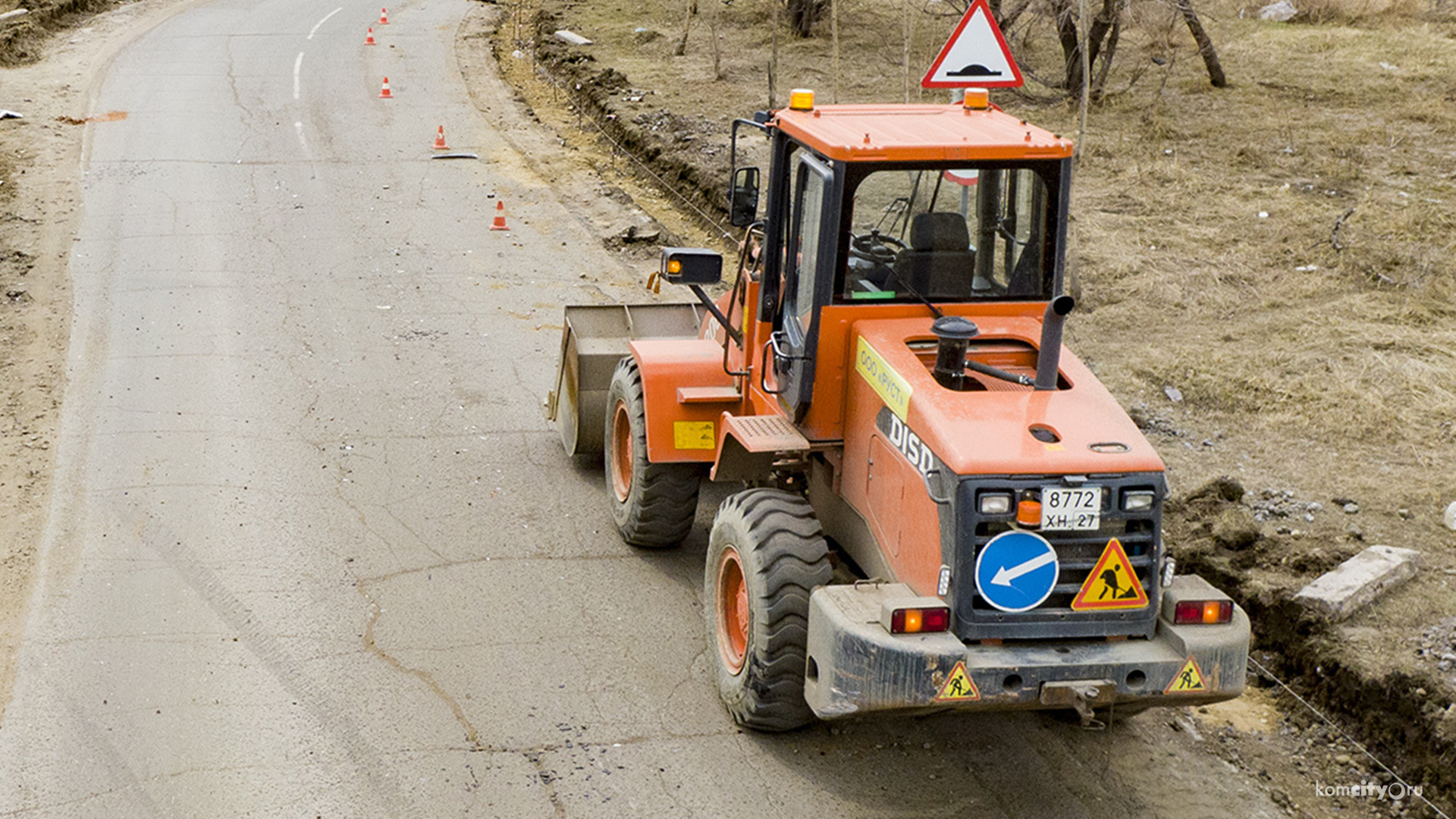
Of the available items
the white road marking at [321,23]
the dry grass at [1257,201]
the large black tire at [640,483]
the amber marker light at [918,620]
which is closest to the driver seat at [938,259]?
the amber marker light at [918,620]

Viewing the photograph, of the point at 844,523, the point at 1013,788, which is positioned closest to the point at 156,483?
the point at 844,523

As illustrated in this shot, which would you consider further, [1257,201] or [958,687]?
[1257,201]

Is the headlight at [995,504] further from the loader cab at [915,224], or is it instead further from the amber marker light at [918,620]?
the loader cab at [915,224]

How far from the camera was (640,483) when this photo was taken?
7.96 metres

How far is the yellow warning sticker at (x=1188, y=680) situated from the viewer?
18.1ft

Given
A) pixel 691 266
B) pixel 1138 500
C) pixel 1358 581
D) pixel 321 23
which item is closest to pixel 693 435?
pixel 691 266

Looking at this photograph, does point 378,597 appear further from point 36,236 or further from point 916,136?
point 36,236

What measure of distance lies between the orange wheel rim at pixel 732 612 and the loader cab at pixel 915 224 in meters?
0.85

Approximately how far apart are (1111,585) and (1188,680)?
49 cm

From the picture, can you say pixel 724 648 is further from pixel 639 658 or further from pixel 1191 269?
pixel 1191 269

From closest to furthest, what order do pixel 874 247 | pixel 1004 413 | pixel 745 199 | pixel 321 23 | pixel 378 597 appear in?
pixel 1004 413 → pixel 874 247 → pixel 745 199 → pixel 378 597 → pixel 321 23

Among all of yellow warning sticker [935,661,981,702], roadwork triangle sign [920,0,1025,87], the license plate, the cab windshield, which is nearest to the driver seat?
the cab windshield

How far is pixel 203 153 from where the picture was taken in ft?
57.3

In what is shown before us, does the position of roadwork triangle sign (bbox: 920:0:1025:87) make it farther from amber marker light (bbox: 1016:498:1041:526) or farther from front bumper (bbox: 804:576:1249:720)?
front bumper (bbox: 804:576:1249:720)
